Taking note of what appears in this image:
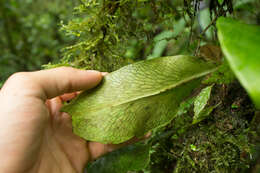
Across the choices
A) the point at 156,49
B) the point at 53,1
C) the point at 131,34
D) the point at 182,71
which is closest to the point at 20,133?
the point at 182,71

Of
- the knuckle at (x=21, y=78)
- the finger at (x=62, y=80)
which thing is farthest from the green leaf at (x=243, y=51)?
the knuckle at (x=21, y=78)

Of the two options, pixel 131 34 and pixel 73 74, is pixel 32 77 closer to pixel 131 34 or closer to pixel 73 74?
pixel 73 74

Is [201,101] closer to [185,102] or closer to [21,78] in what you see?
[185,102]

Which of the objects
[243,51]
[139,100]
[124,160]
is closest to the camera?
[243,51]

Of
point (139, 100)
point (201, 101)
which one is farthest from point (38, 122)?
point (201, 101)

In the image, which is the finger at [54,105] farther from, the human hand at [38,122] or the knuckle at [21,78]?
the knuckle at [21,78]

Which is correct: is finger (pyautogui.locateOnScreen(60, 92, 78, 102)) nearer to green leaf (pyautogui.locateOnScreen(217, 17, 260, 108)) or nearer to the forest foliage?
the forest foliage

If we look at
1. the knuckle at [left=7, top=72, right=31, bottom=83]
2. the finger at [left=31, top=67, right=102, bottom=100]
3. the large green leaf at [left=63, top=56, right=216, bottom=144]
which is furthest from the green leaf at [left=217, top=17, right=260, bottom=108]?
the knuckle at [left=7, top=72, right=31, bottom=83]
